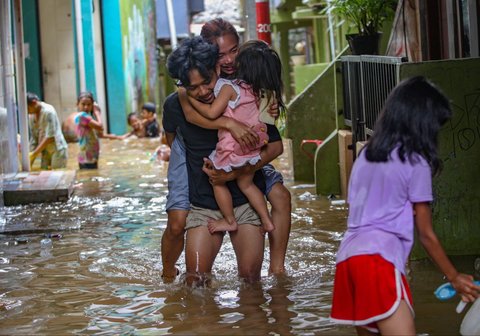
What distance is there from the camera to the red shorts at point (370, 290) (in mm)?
4340

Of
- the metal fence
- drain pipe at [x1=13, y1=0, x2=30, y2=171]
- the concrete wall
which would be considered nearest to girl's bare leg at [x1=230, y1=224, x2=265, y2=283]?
the concrete wall

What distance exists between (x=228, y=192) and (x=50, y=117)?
9.87 meters

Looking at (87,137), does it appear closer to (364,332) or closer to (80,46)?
(80,46)

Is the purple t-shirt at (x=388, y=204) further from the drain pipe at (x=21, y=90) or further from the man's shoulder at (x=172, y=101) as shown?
the drain pipe at (x=21, y=90)

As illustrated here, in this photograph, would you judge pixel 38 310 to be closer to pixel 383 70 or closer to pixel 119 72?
pixel 383 70

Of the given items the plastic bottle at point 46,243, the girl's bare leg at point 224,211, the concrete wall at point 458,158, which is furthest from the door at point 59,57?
the girl's bare leg at point 224,211

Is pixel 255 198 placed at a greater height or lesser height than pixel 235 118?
lesser

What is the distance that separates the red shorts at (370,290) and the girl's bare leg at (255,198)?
2.07m

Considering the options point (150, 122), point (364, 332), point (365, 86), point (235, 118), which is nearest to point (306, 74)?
point (150, 122)

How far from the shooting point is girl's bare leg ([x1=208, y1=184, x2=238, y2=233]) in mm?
6418

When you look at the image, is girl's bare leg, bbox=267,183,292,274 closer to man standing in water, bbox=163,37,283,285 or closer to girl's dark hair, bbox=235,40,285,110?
man standing in water, bbox=163,37,283,285

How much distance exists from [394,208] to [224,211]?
7.00 feet

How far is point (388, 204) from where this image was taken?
4445 millimetres

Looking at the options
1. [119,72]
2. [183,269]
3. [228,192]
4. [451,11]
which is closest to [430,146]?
[228,192]
